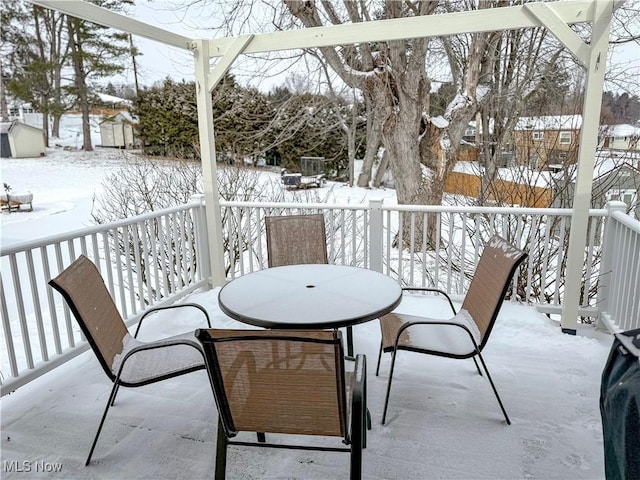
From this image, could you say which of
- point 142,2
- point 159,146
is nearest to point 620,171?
point 142,2

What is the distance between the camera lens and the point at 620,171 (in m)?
5.57

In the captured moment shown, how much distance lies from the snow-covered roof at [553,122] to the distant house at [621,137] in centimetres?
38

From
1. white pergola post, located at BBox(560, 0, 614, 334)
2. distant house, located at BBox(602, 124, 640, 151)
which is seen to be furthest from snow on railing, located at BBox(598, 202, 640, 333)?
distant house, located at BBox(602, 124, 640, 151)

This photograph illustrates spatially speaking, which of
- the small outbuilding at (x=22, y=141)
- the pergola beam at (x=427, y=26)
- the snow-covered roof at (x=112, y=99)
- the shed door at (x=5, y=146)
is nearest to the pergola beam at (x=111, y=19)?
the pergola beam at (x=427, y=26)

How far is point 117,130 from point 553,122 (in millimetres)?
8853

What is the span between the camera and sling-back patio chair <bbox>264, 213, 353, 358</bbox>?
11.6 feet

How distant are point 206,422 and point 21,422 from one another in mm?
985

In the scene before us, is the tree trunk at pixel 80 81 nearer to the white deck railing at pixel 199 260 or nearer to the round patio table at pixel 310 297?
the white deck railing at pixel 199 260

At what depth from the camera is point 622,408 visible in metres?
1.20

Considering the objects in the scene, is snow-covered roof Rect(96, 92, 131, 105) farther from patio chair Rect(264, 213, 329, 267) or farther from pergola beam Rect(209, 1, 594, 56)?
patio chair Rect(264, 213, 329, 267)

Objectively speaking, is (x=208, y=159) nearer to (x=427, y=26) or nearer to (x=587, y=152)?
(x=427, y=26)

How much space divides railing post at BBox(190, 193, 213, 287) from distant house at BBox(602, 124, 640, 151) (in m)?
5.21

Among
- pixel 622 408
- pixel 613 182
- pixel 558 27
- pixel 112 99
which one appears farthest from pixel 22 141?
pixel 622 408

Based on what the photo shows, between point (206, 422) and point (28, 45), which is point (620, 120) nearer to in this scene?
point (206, 422)
